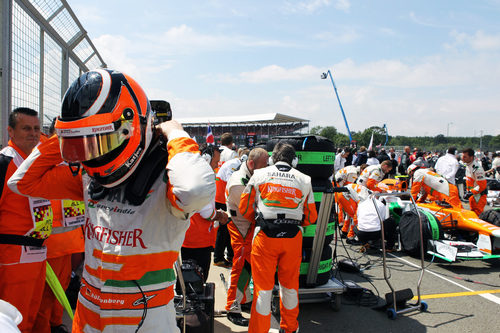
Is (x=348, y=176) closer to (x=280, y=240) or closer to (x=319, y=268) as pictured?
(x=319, y=268)

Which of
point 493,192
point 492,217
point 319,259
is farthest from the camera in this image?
point 493,192

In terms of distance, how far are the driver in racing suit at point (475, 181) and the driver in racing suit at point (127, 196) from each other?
8.92 meters

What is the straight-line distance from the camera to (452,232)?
6.46 meters

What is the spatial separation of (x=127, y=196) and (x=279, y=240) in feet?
6.38

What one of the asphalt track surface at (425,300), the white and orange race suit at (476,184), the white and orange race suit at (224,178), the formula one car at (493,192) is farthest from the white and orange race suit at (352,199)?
the formula one car at (493,192)

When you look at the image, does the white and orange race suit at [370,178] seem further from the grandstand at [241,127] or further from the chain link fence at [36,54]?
the grandstand at [241,127]

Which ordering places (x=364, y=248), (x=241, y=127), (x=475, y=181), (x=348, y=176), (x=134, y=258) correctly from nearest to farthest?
(x=134, y=258)
(x=364, y=248)
(x=348, y=176)
(x=475, y=181)
(x=241, y=127)

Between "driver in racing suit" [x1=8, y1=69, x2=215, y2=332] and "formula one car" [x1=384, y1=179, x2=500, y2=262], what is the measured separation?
537 centimetres

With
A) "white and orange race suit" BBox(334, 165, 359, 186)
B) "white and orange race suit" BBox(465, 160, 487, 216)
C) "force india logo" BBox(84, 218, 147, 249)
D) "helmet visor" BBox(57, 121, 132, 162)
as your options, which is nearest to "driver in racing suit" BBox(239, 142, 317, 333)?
"force india logo" BBox(84, 218, 147, 249)

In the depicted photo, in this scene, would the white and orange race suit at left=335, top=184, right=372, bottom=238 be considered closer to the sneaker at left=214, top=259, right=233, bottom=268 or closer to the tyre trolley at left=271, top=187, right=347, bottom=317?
the sneaker at left=214, top=259, right=233, bottom=268

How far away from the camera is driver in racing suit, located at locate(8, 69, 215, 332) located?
139cm

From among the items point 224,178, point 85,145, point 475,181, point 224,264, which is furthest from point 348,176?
→ point 85,145

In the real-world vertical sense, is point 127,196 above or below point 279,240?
above

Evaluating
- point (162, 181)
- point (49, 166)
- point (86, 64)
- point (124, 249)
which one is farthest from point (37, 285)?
point (86, 64)
